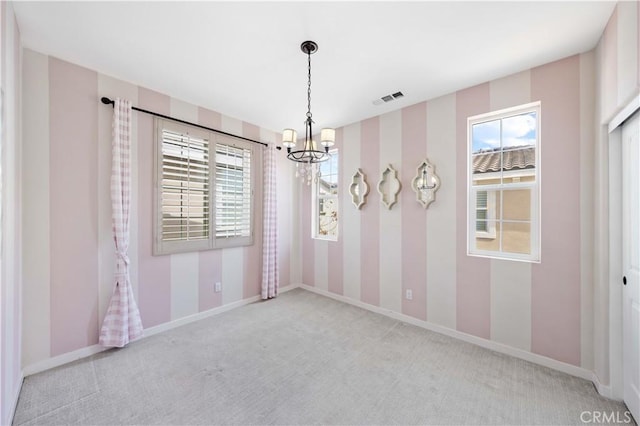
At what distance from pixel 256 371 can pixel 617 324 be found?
2930 mm

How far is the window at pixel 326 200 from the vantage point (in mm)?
4297

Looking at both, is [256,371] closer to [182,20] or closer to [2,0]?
[182,20]

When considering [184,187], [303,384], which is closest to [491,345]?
[303,384]

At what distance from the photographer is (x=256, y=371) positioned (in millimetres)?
2279

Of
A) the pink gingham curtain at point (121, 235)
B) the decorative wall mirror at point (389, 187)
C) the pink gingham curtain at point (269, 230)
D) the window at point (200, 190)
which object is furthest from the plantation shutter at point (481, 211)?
the pink gingham curtain at point (121, 235)

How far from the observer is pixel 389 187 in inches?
139

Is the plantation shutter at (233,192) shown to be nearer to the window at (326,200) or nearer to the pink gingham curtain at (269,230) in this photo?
the pink gingham curtain at (269,230)

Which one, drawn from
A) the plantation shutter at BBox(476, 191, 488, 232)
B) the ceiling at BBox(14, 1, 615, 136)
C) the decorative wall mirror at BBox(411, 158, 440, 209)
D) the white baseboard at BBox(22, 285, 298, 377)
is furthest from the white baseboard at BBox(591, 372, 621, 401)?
the white baseboard at BBox(22, 285, 298, 377)

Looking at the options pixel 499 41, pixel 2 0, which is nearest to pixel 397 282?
pixel 499 41

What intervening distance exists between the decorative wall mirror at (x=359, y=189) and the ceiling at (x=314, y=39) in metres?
1.19

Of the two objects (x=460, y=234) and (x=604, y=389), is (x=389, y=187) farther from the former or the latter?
(x=604, y=389)

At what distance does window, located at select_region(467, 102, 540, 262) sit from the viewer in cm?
254

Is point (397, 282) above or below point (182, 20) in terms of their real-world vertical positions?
below

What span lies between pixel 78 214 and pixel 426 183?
148 inches
